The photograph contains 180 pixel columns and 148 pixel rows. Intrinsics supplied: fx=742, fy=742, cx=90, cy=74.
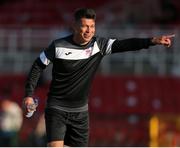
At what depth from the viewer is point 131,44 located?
8.00 m

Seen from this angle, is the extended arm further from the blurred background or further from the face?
the blurred background

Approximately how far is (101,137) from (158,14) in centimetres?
583

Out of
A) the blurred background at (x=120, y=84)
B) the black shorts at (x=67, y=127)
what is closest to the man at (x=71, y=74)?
the black shorts at (x=67, y=127)

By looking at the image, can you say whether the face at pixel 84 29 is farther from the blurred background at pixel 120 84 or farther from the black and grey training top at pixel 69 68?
the blurred background at pixel 120 84

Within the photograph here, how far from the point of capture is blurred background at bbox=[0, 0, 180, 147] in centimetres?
1620

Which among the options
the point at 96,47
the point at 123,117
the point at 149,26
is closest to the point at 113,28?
the point at 149,26

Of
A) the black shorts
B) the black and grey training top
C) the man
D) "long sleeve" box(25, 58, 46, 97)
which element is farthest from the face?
the black shorts

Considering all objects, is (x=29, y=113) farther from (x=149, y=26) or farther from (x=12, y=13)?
(x=12, y=13)

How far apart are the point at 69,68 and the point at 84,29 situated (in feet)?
1.52

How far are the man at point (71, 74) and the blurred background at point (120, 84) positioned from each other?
617 centimetres

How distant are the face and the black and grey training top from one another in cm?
13

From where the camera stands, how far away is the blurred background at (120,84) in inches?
638

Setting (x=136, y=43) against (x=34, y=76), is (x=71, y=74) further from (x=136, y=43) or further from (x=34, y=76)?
(x=136, y=43)

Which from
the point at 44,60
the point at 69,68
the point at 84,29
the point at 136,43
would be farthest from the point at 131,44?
the point at 44,60
